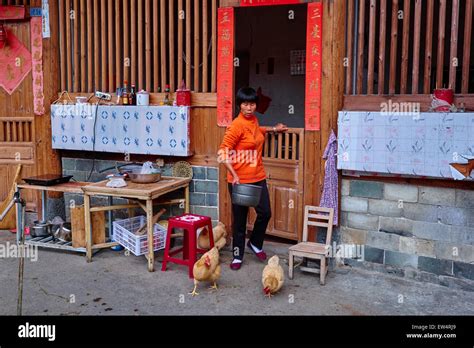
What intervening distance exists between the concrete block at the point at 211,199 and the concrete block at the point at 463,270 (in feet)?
9.36

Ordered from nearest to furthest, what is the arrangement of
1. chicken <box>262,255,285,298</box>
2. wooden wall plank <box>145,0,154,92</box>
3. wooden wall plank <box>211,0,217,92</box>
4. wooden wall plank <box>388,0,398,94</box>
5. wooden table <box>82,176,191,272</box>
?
chicken <box>262,255,285,298</box>, wooden wall plank <box>388,0,398,94</box>, wooden table <box>82,176,191,272</box>, wooden wall plank <box>211,0,217,92</box>, wooden wall plank <box>145,0,154,92</box>

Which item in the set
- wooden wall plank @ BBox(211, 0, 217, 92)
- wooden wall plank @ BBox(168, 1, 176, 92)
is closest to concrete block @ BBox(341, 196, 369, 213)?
wooden wall plank @ BBox(211, 0, 217, 92)

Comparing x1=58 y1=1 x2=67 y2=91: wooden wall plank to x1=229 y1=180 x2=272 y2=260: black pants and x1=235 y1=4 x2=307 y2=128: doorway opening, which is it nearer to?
x1=235 y1=4 x2=307 y2=128: doorway opening

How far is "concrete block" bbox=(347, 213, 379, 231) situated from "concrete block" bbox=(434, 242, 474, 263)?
656 millimetres

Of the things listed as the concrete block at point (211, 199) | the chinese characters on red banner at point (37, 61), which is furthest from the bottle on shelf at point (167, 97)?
the chinese characters on red banner at point (37, 61)

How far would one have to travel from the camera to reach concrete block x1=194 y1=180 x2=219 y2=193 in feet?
21.0

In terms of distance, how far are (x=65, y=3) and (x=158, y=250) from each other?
12.3 feet

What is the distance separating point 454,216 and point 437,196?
0.83 ft

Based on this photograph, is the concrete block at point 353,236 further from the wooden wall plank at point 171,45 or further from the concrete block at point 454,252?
the wooden wall plank at point 171,45

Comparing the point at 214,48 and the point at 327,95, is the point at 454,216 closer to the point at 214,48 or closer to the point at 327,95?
the point at 327,95

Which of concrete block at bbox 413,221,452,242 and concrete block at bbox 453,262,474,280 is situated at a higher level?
concrete block at bbox 413,221,452,242

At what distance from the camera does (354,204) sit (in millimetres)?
5555

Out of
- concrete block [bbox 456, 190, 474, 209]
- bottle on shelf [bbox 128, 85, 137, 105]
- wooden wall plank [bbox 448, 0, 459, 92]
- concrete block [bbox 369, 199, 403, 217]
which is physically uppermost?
wooden wall plank [bbox 448, 0, 459, 92]
